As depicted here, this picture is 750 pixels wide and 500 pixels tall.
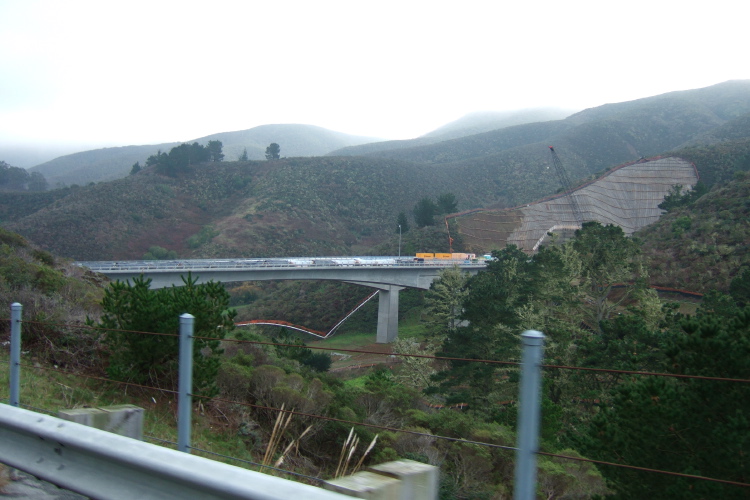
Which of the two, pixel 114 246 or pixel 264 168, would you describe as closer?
pixel 114 246

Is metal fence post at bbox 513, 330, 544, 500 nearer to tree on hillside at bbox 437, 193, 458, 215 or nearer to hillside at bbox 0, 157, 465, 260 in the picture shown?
hillside at bbox 0, 157, 465, 260

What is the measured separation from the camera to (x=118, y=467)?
2.80 meters

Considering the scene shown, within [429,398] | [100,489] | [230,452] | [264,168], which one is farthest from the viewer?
[264,168]

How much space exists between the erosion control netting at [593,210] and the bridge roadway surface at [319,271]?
1629 cm

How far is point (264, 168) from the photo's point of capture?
321 ft

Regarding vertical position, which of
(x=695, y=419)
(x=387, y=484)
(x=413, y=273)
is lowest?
(x=413, y=273)

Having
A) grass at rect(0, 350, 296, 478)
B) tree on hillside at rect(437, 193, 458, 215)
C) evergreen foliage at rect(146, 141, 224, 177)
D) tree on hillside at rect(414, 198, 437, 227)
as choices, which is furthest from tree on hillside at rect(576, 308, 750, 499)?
evergreen foliage at rect(146, 141, 224, 177)

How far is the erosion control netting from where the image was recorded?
63438mm

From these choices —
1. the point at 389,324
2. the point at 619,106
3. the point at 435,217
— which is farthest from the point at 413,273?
the point at 619,106

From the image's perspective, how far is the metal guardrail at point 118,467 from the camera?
95.1 inches

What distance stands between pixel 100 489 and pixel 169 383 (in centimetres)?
506

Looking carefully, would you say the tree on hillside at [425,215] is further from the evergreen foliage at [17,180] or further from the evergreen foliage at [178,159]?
the evergreen foliage at [17,180]

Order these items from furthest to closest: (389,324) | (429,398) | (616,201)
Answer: (616,201), (389,324), (429,398)

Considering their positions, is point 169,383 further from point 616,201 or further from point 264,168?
point 264,168
